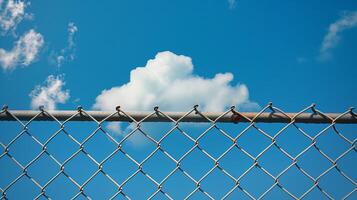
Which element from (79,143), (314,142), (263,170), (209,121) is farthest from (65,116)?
(314,142)

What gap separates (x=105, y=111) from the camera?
108 inches

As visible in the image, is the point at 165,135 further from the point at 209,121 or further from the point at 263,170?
the point at 263,170

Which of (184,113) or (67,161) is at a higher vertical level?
(184,113)

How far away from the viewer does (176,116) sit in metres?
2.70

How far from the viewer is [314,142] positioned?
2.74m

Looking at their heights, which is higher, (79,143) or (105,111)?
(105,111)

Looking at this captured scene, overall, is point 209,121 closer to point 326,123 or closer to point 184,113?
point 184,113

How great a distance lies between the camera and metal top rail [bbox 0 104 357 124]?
271 cm

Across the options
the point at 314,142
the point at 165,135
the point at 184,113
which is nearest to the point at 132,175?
the point at 165,135

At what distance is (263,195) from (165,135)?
2.68ft

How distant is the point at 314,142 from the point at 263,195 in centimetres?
55

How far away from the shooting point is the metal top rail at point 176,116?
2705 millimetres

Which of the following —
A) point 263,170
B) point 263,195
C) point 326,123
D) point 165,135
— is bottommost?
point 263,195

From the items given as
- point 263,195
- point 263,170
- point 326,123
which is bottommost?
point 263,195
